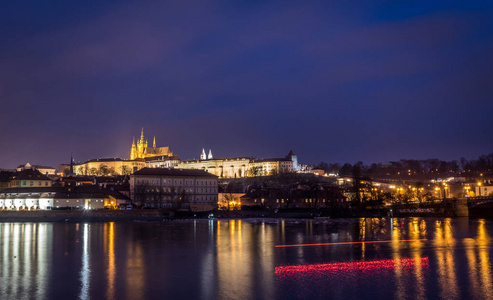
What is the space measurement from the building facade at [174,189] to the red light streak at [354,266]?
52.7m

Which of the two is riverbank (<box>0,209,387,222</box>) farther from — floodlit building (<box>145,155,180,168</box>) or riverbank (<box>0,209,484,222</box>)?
floodlit building (<box>145,155,180,168</box>)

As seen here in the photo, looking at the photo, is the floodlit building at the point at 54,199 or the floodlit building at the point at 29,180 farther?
the floodlit building at the point at 29,180

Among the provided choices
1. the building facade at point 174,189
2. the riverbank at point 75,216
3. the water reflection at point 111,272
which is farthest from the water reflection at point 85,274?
the building facade at point 174,189

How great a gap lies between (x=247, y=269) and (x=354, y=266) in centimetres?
422

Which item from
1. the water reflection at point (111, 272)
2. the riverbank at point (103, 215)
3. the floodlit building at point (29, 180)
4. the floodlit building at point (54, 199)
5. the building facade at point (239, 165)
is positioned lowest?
the water reflection at point (111, 272)

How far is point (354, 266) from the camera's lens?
1797 cm

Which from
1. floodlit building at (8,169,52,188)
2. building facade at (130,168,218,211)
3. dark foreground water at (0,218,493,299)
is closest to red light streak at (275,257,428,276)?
dark foreground water at (0,218,493,299)

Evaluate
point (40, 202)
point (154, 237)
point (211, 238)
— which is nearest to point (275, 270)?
point (211, 238)

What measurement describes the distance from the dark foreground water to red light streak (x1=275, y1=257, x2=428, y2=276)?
0.04 m

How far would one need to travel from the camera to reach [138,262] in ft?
63.5

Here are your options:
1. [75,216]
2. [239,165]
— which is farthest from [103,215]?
[239,165]

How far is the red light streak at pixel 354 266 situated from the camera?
55.8 ft

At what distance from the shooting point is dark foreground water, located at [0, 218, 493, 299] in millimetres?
13594

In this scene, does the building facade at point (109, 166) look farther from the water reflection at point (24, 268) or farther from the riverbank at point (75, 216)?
the water reflection at point (24, 268)
